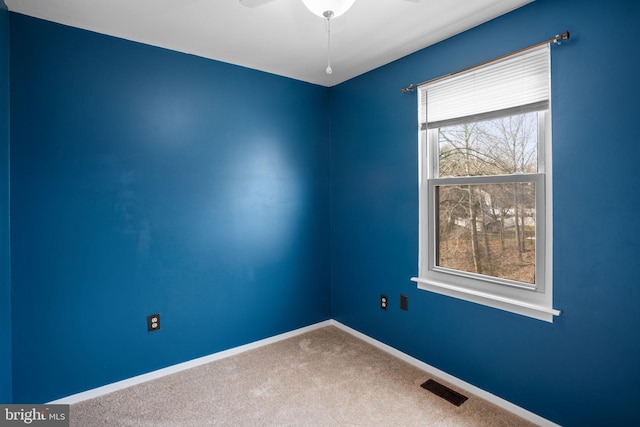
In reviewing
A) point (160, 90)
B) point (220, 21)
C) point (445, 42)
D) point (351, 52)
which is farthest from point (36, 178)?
point (445, 42)

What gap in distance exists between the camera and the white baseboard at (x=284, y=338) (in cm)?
205

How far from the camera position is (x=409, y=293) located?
270cm

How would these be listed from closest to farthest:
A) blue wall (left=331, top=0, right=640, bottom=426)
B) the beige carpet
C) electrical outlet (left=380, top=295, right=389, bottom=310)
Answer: blue wall (left=331, top=0, right=640, bottom=426) < the beige carpet < electrical outlet (left=380, top=295, right=389, bottom=310)

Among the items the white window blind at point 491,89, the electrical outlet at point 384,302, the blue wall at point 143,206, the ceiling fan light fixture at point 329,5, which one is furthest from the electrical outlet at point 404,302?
the ceiling fan light fixture at point 329,5

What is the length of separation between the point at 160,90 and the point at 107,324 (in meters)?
1.71

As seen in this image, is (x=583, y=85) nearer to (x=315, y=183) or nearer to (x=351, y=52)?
(x=351, y=52)

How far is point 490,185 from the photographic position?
2262mm

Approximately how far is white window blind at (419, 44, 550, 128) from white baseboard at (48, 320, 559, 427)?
1.80m

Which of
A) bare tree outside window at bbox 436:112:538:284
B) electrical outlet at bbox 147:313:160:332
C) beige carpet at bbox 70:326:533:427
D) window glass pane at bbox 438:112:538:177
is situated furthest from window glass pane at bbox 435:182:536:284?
electrical outlet at bbox 147:313:160:332

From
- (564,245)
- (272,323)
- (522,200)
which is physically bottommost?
(272,323)

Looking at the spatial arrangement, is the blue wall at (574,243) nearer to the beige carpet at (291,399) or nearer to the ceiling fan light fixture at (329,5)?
the beige carpet at (291,399)

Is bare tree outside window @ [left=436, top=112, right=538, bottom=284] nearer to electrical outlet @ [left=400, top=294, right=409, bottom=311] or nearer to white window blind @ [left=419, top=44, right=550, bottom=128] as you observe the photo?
white window blind @ [left=419, top=44, right=550, bottom=128]

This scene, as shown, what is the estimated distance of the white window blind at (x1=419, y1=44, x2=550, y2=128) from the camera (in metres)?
1.92

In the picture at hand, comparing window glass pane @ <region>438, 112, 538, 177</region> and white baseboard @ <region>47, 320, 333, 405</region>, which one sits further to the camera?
white baseboard @ <region>47, 320, 333, 405</region>
